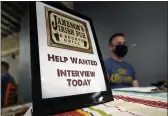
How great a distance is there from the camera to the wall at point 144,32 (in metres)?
1.67

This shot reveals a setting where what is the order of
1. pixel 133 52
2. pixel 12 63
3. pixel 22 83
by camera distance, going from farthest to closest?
1. pixel 12 63
2. pixel 22 83
3. pixel 133 52

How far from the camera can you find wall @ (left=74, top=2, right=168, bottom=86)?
1.67m

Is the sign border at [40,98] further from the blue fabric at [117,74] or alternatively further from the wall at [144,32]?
the wall at [144,32]

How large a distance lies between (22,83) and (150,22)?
2198 mm

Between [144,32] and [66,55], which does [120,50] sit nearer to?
[66,55]

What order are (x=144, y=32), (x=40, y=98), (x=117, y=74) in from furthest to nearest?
(x=144, y=32) → (x=117, y=74) → (x=40, y=98)

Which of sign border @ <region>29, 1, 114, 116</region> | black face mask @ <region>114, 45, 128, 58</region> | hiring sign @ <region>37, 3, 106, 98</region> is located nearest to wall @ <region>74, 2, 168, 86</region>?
black face mask @ <region>114, 45, 128, 58</region>

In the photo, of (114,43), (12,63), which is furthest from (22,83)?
(114,43)

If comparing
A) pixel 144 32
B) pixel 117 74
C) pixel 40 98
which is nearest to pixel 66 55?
pixel 40 98

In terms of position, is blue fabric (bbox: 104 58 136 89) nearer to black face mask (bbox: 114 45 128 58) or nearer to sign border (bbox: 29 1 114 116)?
black face mask (bbox: 114 45 128 58)

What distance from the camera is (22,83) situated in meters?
3.09

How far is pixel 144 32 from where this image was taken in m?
1.88

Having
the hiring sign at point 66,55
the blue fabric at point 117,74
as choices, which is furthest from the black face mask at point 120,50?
the hiring sign at point 66,55

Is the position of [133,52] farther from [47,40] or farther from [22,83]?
[22,83]
